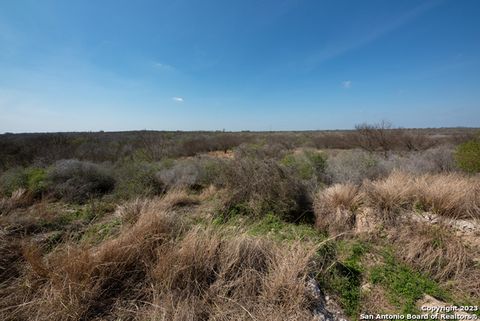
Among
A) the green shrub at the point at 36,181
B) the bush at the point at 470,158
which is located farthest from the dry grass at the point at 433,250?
the green shrub at the point at 36,181

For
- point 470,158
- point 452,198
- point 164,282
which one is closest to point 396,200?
point 452,198

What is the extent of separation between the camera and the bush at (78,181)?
6.98 meters

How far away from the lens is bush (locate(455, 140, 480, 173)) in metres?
5.79

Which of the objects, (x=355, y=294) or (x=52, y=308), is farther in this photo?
(x=355, y=294)

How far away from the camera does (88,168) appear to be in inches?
328

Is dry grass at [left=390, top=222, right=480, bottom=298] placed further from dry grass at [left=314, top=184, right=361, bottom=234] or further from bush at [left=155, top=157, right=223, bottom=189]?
bush at [left=155, top=157, right=223, bottom=189]

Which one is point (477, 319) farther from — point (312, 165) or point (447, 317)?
point (312, 165)

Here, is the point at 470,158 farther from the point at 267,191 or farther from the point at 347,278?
the point at 347,278

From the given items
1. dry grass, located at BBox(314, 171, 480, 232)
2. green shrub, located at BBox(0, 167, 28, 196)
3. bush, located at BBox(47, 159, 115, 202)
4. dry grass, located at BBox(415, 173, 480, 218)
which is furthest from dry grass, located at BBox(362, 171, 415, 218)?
green shrub, located at BBox(0, 167, 28, 196)

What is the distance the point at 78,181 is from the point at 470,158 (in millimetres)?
11449

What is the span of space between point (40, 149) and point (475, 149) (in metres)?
21.7

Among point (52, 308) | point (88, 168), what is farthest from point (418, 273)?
point (88, 168)

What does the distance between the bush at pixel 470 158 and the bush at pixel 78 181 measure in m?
10.4

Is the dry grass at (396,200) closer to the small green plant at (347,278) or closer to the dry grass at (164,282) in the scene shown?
the small green plant at (347,278)
